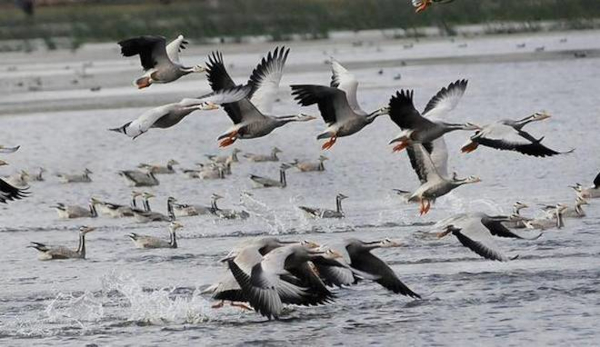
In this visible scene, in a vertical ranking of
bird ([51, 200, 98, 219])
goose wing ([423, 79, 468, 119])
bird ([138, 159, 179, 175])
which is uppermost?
bird ([138, 159, 179, 175])

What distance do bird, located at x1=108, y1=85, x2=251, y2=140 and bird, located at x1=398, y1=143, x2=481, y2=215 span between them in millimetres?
2083

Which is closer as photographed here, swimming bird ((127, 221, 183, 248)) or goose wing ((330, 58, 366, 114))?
goose wing ((330, 58, 366, 114))

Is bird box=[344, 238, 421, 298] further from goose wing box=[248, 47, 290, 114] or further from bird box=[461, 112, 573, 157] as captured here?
goose wing box=[248, 47, 290, 114]

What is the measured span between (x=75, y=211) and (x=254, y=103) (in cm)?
572

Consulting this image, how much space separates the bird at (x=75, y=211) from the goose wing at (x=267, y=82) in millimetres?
5336

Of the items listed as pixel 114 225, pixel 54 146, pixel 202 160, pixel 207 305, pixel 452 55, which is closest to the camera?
pixel 207 305

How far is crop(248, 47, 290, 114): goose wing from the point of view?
15875mm

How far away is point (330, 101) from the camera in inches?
616

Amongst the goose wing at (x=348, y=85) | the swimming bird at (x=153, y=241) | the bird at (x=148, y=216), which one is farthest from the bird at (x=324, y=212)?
the goose wing at (x=348, y=85)

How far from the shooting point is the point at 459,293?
14039mm

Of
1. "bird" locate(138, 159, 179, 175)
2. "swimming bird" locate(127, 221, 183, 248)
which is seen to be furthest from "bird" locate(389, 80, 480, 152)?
"bird" locate(138, 159, 179, 175)

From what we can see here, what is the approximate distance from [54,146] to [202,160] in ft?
12.4

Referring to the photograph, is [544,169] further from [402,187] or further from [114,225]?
[114,225]

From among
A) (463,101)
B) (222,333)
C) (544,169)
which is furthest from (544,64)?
(222,333)
